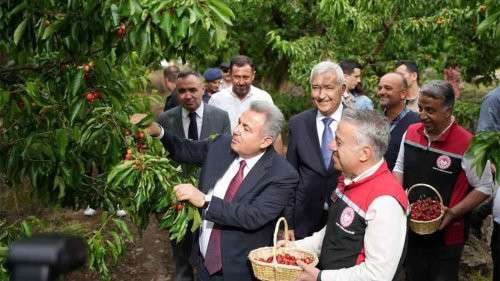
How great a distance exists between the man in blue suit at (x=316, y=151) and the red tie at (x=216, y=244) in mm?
914

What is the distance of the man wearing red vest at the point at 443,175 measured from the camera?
4.41m

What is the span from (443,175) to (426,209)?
0.30 metres

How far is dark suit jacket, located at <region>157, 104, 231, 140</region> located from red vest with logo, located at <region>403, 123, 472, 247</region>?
1.88 metres

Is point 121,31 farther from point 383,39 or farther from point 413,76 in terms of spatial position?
point 383,39

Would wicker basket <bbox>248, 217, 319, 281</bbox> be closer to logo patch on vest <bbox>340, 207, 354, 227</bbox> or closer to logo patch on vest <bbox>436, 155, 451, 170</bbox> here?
logo patch on vest <bbox>340, 207, 354, 227</bbox>

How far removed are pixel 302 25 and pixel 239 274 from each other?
668 centimetres

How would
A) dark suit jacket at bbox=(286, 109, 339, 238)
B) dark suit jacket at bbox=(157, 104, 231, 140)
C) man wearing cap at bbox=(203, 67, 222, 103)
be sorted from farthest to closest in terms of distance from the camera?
man wearing cap at bbox=(203, 67, 222, 103) → dark suit jacket at bbox=(157, 104, 231, 140) → dark suit jacket at bbox=(286, 109, 339, 238)

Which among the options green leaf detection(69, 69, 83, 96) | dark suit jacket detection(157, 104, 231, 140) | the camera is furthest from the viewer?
dark suit jacket detection(157, 104, 231, 140)

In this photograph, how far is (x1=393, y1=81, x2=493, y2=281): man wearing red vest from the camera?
14.5 feet

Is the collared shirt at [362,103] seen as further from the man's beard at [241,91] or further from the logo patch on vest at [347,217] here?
the logo patch on vest at [347,217]

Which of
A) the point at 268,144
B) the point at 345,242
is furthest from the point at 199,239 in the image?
the point at 345,242

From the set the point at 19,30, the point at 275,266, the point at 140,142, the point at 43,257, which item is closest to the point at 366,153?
the point at 275,266

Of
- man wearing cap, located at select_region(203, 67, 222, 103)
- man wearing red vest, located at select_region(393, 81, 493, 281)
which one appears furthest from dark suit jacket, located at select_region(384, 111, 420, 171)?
man wearing cap, located at select_region(203, 67, 222, 103)

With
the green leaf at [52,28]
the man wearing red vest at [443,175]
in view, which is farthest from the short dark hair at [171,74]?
the green leaf at [52,28]
